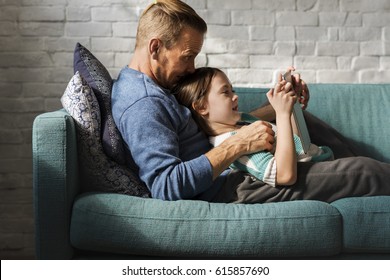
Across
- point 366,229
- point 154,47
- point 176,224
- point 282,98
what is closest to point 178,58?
point 154,47

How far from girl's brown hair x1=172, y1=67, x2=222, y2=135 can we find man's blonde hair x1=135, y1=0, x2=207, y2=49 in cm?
15

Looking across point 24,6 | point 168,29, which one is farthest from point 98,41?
point 168,29

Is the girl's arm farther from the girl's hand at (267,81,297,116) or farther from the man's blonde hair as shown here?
the man's blonde hair

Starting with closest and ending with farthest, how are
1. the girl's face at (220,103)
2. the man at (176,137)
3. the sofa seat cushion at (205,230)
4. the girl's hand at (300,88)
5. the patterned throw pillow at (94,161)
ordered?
the sofa seat cushion at (205,230) < the man at (176,137) < the patterned throw pillow at (94,161) < the girl's face at (220,103) < the girl's hand at (300,88)

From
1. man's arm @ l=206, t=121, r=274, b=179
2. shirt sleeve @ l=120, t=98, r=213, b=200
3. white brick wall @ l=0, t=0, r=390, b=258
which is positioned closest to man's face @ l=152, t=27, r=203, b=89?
shirt sleeve @ l=120, t=98, r=213, b=200

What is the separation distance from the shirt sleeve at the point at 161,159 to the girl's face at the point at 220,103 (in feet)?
0.73

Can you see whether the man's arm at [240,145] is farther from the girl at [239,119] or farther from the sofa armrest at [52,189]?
the sofa armrest at [52,189]

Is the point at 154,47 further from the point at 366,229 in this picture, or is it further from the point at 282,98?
the point at 366,229

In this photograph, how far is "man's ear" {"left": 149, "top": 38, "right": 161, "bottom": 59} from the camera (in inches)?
92.8

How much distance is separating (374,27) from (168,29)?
1.42 meters

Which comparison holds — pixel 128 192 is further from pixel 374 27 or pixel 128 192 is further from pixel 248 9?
pixel 374 27

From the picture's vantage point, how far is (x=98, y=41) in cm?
326

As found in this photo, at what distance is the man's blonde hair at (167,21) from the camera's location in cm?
234

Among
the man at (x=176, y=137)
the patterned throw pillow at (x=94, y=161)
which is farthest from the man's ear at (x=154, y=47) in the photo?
the patterned throw pillow at (x=94, y=161)
